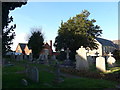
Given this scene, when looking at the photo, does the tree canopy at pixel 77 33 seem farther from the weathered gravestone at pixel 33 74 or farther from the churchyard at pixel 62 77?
the weathered gravestone at pixel 33 74

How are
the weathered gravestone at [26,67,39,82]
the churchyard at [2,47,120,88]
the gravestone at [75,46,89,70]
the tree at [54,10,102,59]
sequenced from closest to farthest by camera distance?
the churchyard at [2,47,120,88] < the weathered gravestone at [26,67,39,82] < the gravestone at [75,46,89,70] < the tree at [54,10,102,59]

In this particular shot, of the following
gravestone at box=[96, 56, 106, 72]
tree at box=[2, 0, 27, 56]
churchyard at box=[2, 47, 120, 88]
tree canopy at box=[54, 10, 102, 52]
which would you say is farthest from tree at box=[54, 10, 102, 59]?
tree at box=[2, 0, 27, 56]

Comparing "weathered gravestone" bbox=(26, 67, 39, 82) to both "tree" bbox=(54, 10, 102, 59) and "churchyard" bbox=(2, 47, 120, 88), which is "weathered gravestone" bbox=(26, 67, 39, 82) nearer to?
"churchyard" bbox=(2, 47, 120, 88)

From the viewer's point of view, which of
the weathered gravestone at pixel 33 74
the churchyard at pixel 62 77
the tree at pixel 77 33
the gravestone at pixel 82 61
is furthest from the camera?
the tree at pixel 77 33

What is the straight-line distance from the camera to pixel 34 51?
42188mm

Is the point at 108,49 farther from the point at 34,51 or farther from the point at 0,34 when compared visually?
the point at 0,34

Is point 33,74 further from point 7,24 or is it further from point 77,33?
point 77,33

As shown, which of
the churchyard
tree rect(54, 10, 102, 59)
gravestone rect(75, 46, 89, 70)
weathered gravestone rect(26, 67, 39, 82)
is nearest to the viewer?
the churchyard

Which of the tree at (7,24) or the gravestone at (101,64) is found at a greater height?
the tree at (7,24)

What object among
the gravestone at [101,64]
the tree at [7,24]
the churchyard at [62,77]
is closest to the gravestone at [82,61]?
the churchyard at [62,77]

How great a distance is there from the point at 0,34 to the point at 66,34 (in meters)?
32.1

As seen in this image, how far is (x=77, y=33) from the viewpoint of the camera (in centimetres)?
4403

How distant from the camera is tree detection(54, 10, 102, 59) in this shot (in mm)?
43000

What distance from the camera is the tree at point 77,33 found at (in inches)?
1693
